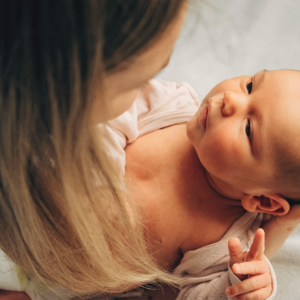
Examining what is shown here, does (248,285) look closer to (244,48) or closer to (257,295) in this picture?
(257,295)

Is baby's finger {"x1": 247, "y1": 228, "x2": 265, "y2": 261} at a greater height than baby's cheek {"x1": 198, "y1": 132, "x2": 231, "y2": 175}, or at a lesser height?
lesser

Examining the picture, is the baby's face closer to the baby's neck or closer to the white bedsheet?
the baby's neck

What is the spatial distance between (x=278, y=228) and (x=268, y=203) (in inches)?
3.8

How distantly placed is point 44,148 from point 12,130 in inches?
2.1

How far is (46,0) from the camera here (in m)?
0.27

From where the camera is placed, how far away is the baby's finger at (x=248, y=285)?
61cm

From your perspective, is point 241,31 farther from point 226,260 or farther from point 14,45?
point 14,45

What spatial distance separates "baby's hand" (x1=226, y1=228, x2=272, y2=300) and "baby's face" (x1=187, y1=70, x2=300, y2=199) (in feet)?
0.46

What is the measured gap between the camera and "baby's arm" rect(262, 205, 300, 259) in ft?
2.36

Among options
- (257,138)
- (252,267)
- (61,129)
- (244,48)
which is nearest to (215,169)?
(257,138)

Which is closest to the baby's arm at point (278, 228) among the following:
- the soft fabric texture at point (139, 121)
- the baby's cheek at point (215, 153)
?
the baby's cheek at point (215, 153)

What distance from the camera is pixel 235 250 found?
627mm

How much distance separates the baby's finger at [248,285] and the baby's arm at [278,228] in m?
0.17

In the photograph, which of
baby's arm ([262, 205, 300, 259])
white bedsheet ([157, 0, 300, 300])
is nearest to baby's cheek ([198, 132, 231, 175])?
baby's arm ([262, 205, 300, 259])
